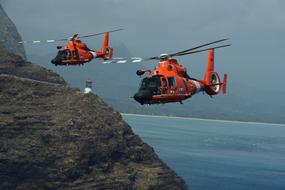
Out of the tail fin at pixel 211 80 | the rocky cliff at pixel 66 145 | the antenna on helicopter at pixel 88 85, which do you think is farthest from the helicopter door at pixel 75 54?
the antenna on helicopter at pixel 88 85

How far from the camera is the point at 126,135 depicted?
6727 inches

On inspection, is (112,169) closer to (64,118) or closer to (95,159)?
(95,159)

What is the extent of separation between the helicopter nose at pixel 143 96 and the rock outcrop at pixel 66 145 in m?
118

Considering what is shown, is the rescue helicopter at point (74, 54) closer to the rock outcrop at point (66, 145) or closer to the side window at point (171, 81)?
the side window at point (171, 81)

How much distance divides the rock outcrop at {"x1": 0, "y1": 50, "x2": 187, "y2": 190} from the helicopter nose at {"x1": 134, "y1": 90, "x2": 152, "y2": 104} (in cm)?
11810

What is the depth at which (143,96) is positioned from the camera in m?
32.8

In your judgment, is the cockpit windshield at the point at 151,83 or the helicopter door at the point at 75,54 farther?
the helicopter door at the point at 75,54

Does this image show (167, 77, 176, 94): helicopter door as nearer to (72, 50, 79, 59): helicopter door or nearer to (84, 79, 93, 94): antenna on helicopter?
(72, 50, 79, 59): helicopter door

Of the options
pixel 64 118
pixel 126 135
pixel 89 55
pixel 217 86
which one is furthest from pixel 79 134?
pixel 217 86

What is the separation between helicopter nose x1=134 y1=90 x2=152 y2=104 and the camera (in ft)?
107

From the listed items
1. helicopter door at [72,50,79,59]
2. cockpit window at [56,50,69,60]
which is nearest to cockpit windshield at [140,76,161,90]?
helicopter door at [72,50,79,59]

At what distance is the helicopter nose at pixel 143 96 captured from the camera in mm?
32625

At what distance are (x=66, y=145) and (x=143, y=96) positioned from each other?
405ft

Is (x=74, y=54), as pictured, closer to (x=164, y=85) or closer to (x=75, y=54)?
(x=75, y=54)
